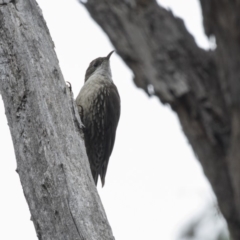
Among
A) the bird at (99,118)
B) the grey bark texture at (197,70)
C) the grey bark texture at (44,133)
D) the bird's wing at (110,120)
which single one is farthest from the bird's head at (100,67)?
the grey bark texture at (197,70)

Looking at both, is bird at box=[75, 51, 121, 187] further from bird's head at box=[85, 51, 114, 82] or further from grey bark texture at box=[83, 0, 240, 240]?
grey bark texture at box=[83, 0, 240, 240]

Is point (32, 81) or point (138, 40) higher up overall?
point (32, 81)

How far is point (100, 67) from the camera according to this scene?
8383 millimetres

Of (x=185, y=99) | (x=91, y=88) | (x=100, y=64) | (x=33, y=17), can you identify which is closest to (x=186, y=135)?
(x=185, y=99)

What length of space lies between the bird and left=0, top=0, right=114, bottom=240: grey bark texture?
2.64m

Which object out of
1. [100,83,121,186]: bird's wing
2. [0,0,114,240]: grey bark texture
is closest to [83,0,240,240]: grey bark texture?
[0,0,114,240]: grey bark texture

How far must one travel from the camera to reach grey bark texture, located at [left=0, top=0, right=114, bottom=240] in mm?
4273

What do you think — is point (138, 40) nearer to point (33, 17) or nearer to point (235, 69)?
point (235, 69)

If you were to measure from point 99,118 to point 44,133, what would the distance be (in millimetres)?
3214

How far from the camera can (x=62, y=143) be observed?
14.8 ft

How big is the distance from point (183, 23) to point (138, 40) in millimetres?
184

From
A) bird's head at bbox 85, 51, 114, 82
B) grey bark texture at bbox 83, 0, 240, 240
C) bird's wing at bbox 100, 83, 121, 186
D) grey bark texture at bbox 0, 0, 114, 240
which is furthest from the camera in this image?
bird's head at bbox 85, 51, 114, 82

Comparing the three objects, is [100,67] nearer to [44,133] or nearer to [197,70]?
[44,133]

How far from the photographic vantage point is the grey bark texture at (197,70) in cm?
201
